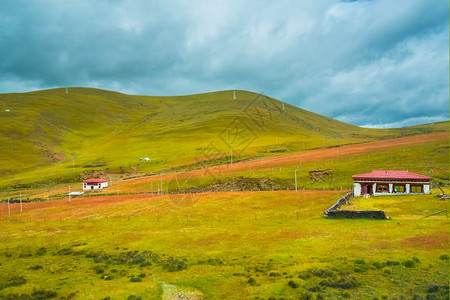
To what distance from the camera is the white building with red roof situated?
6366 centimetres

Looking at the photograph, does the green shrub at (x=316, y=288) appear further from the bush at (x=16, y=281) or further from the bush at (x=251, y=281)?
the bush at (x=16, y=281)

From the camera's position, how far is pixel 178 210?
65.8 m

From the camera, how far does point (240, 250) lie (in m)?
36.0

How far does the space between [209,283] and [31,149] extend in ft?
662

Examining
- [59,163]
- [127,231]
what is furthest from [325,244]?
[59,163]

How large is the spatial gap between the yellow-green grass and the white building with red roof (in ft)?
12.0

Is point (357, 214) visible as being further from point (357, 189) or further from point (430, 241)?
point (357, 189)

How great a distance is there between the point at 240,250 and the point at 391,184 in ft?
145

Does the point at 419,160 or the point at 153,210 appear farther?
the point at 419,160

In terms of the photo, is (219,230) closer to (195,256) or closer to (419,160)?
(195,256)

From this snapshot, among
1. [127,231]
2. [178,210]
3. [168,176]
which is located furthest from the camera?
[168,176]

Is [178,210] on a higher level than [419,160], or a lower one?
lower

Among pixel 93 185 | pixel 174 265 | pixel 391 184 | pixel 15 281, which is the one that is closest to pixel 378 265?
pixel 174 265

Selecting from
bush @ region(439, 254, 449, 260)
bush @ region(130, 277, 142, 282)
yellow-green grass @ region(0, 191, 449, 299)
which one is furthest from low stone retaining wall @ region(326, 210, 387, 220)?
bush @ region(130, 277, 142, 282)
